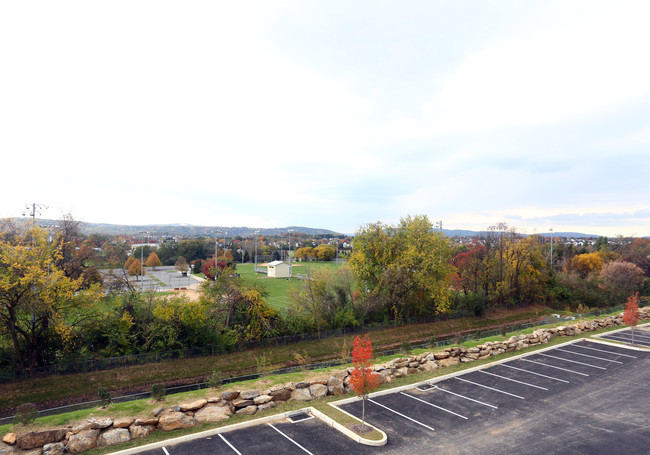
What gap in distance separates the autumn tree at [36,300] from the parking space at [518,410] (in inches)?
764

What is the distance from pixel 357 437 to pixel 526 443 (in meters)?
6.31

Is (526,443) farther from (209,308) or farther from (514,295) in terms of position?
(514,295)

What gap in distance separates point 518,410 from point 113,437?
55.5 feet

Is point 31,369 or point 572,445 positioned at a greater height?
point 572,445

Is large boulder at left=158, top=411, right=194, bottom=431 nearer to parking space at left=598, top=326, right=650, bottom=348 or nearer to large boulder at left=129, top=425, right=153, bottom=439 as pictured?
large boulder at left=129, top=425, right=153, bottom=439

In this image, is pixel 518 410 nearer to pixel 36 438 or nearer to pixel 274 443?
pixel 274 443

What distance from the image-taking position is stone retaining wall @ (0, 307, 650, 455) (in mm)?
12758

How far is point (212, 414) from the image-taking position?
15.5 m

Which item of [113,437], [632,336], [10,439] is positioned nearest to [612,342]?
[632,336]

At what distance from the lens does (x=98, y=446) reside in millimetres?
13320

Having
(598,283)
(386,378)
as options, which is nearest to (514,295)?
(598,283)

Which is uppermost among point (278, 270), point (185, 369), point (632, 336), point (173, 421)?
point (632, 336)

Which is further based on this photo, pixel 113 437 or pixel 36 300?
pixel 36 300

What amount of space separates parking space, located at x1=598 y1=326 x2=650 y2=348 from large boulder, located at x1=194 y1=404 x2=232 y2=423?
3008 centimetres
